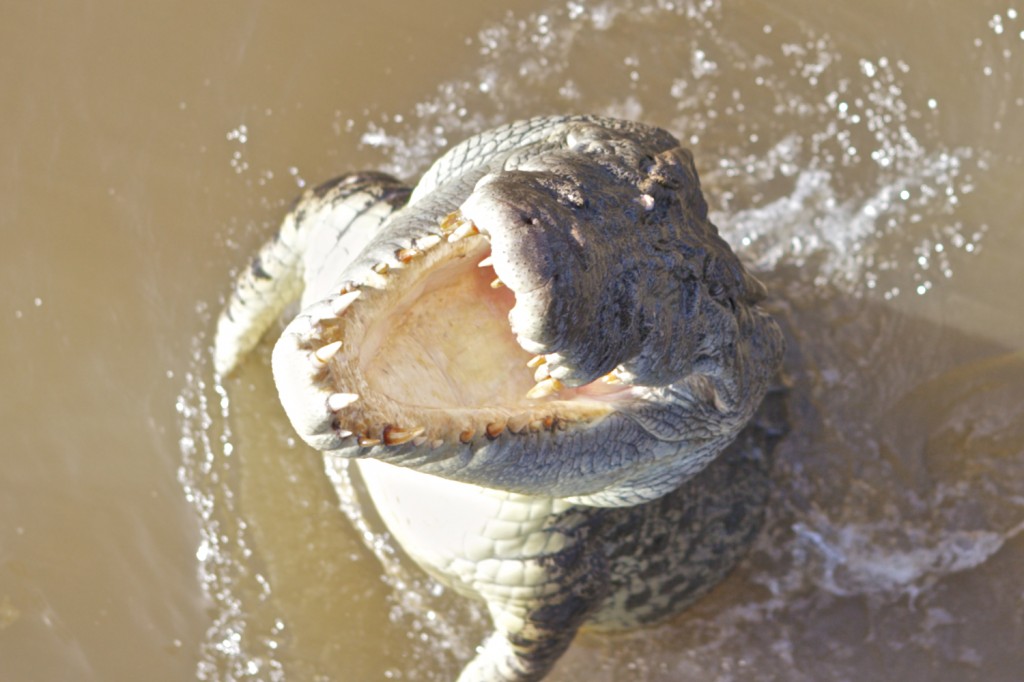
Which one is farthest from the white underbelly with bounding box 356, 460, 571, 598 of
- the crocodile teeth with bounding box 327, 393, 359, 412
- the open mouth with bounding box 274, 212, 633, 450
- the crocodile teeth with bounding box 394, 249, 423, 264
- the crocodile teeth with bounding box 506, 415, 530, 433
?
the crocodile teeth with bounding box 327, 393, 359, 412

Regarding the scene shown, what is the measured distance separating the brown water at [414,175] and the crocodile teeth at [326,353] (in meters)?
1.86

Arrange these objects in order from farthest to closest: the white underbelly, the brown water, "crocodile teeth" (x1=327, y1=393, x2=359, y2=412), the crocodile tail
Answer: the brown water, the crocodile tail, the white underbelly, "crocodile teeth" (x1=327, y1=393, x2=359, y2=412)

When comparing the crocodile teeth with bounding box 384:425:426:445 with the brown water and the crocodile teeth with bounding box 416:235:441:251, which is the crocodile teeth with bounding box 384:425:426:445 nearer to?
the crocodile teeth with bounding box 416:235:441:251

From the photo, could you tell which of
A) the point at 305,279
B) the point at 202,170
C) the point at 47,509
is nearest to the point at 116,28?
the point at 202,170

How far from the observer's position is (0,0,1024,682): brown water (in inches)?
131

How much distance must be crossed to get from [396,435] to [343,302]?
9.6 inches

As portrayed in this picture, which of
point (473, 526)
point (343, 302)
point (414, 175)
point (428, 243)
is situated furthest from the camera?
point (414, 175)

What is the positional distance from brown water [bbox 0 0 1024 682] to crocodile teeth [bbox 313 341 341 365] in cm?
186

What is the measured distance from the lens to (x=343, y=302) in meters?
1.76

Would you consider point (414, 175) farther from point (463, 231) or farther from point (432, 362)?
point (463, 231)

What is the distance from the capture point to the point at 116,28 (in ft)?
12.0

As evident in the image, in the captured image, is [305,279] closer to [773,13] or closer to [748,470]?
[748,470]

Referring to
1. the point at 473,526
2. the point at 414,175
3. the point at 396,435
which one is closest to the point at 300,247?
the point at 414,175

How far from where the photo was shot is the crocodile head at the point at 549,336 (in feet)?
5.38
